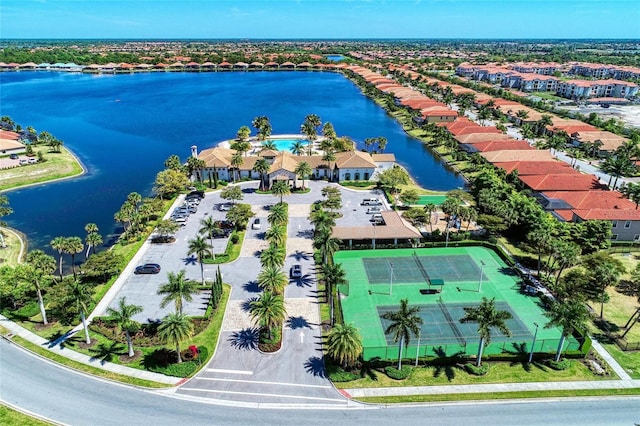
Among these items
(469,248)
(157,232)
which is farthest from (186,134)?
(469,248)

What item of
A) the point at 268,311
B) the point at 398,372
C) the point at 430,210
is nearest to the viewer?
the point at 398,372

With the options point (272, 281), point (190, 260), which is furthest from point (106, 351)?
point (190, 260)

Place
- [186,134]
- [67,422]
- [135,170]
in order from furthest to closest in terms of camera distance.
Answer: [186,134] → [135,170] → [67,422]

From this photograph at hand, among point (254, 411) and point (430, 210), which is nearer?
point (254, 411)

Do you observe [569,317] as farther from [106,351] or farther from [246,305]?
[106,351]

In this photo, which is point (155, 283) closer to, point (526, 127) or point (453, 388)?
point (453, 388)

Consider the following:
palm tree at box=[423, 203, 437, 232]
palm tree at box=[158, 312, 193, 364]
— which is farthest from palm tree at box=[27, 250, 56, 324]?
palm tree at box=[423, 203, 437, 232]
